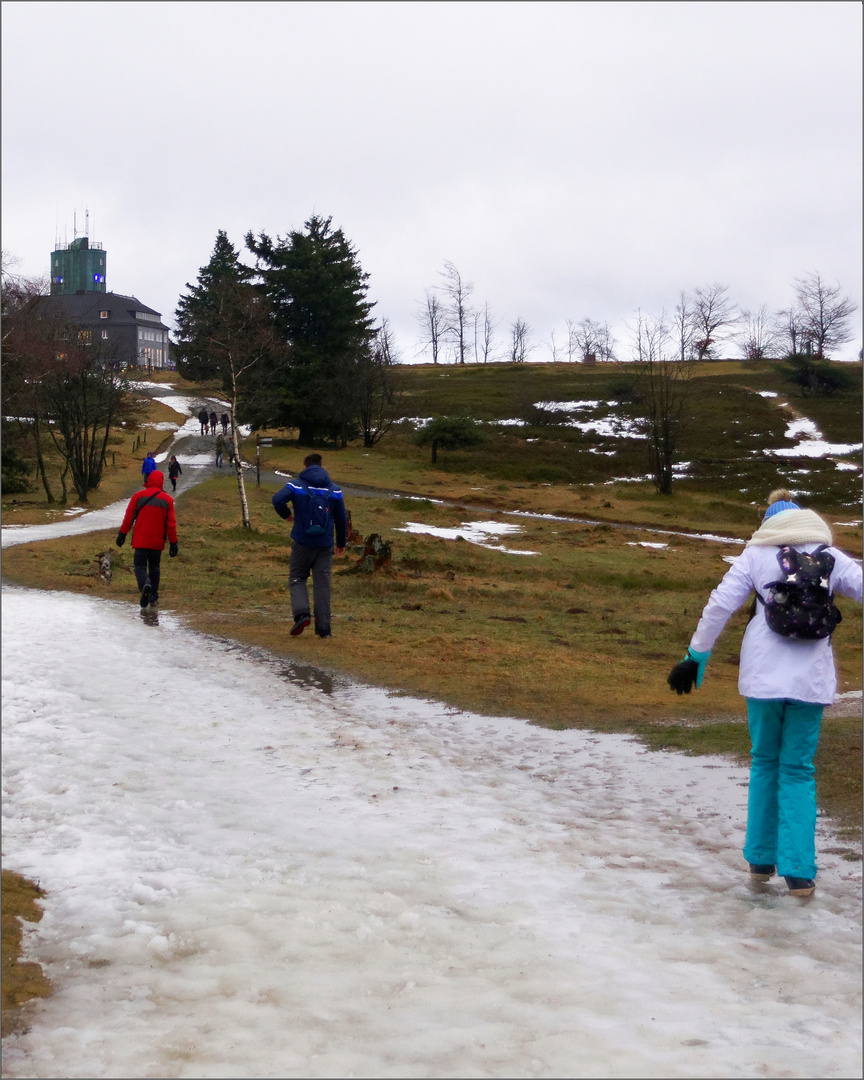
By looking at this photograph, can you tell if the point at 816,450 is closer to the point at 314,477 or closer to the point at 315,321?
the point at 315,321

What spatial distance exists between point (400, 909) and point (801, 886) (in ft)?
6.27

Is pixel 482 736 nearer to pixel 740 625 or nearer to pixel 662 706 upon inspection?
pixel 662 706

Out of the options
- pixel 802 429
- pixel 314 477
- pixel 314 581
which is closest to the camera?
pixel 314 477

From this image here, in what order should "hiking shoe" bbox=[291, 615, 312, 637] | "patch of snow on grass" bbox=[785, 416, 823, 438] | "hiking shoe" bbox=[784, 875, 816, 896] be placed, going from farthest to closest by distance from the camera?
"patch of snow on grass" bbox=[785, 416, 823, 438] < "hiking shoe" bbox=[291, 615, 312, 637] < "hiking shoe" bbox=[784, 875, 816, 896]

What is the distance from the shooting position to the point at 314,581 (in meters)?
12.3

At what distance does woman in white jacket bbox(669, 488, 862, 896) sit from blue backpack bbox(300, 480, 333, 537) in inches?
284

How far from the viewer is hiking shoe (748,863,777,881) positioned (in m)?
5.16

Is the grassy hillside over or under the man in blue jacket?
over

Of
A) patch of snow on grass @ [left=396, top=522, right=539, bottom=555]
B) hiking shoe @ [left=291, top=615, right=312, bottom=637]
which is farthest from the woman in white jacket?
patch of snow on grass @ [left=396, top=522, right=539, bottom=555]

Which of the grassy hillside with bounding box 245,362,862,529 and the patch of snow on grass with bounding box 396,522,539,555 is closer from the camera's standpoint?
the patch of snow on grass with bounding box 396,522,539,555

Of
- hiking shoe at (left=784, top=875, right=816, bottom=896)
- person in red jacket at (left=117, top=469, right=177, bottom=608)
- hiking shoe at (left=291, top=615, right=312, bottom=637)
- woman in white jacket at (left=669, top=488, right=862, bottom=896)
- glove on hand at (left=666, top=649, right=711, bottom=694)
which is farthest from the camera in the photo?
person in red jacket at (left=117, top=469, right=177, bottom=608)

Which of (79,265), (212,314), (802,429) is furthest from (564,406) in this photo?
(79,265)

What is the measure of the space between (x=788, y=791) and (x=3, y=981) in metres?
3.62

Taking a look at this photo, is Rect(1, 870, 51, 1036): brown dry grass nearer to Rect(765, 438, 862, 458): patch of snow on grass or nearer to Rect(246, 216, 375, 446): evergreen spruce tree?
Rect(246, 216, 375, 446): evergreen spruce tree
